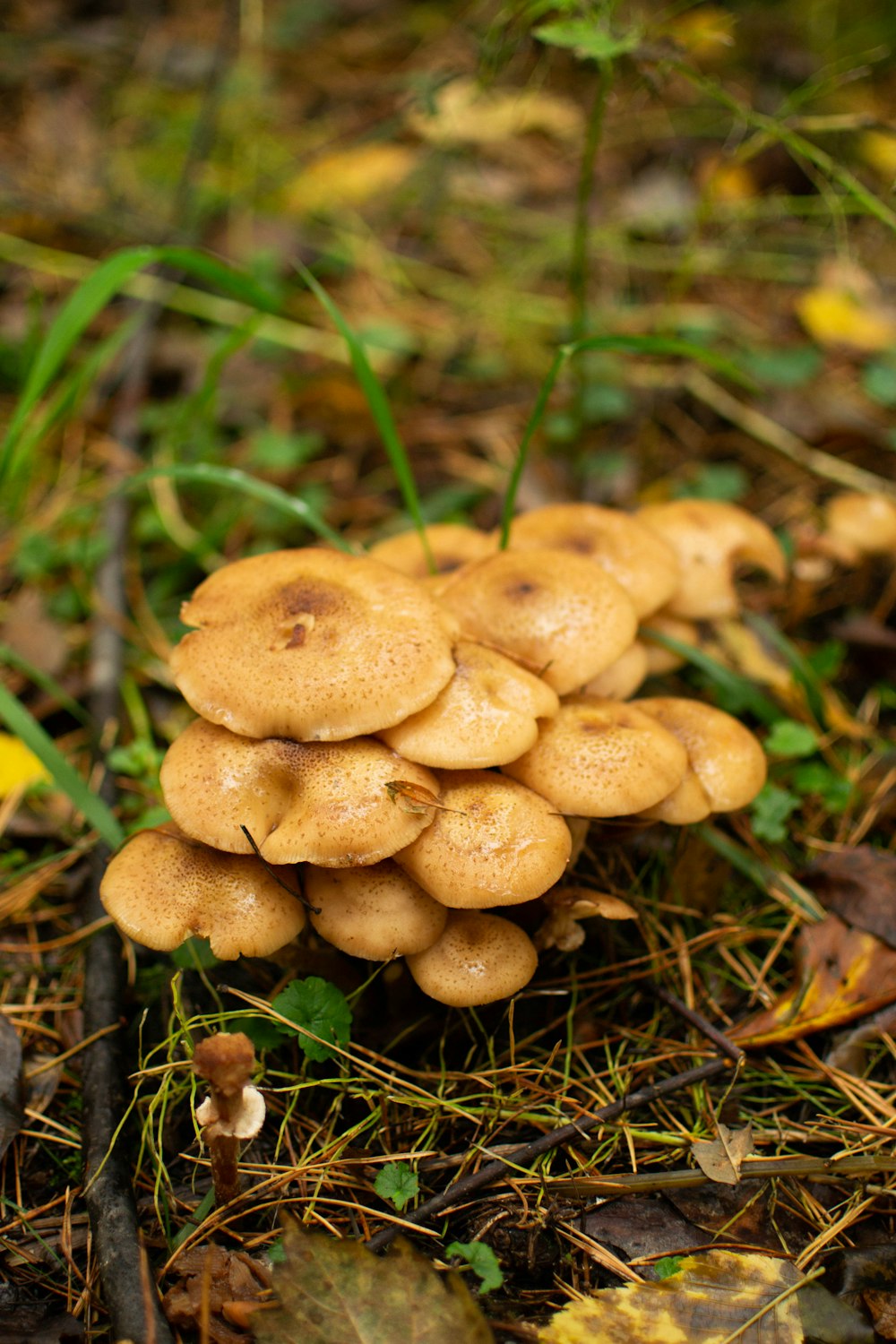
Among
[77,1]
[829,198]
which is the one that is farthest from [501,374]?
[77,1]

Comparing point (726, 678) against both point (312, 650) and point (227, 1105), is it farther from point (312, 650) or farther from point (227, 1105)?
point (227, 1105)

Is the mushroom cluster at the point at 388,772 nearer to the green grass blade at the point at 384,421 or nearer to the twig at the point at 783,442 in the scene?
the green grass blade at the point at 384,421

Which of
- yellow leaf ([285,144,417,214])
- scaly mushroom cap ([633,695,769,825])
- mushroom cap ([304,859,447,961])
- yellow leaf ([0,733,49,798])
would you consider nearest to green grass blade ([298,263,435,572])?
scaly mushroom cap ([633,695,769,825])

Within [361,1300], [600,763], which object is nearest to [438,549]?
[600,763]

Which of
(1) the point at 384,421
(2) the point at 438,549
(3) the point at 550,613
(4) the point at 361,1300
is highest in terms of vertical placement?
(1) the point at 384,421

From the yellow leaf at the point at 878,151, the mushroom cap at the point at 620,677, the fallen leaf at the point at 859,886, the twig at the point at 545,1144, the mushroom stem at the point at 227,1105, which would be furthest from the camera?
A: the yellow leaf at the point at 878,151

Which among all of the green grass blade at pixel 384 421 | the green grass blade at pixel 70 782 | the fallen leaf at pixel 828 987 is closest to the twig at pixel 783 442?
the green grass blade at pixel 384 421
